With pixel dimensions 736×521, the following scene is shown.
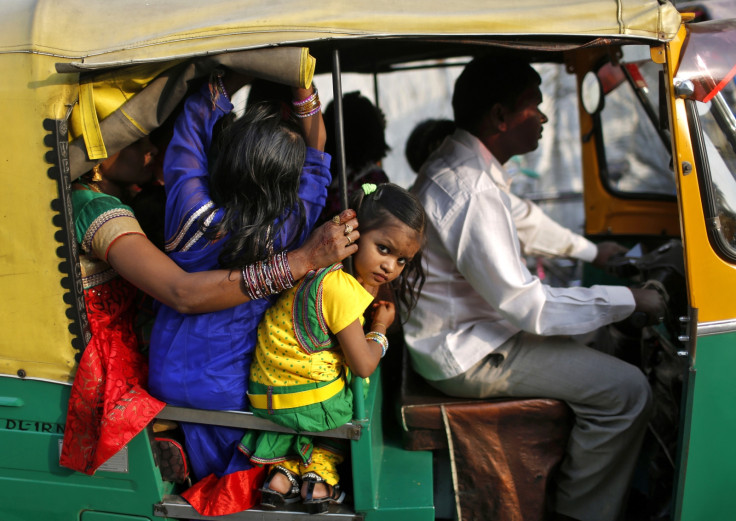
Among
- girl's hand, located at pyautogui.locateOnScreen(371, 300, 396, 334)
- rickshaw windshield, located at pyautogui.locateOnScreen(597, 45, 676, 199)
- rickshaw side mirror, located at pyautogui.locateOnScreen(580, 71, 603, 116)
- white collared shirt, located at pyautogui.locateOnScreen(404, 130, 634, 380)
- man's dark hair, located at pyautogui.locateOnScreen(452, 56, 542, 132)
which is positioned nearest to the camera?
girl's hand, located at pyautogui.locateOnScreen(371, 300, 396, 334)

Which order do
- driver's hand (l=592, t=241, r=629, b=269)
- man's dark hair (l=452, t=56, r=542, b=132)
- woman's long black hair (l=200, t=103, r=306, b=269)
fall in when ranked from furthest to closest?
driver's hand (l=592, t=241, r=629, b=269)
man's dark hair (l=452, t=56, r=542, b=132)
woman's long black hair (l=200, t=103, r=306, b=269)

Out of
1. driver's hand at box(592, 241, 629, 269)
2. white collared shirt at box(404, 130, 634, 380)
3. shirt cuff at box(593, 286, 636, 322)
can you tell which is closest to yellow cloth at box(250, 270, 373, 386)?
white collared shirt at box(404, 130, 634, 380)

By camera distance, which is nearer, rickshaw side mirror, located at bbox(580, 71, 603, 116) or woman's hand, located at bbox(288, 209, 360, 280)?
woman's hand, located at bbox(288, 209, 360, 280)

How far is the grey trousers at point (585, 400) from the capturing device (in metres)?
2.30

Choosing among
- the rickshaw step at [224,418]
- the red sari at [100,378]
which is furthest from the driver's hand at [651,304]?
the red sari at [100,378]

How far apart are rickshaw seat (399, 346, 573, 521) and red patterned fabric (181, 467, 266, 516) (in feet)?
1.97

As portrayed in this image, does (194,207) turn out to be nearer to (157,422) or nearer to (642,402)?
(157,422)

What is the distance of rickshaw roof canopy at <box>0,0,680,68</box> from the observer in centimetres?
172

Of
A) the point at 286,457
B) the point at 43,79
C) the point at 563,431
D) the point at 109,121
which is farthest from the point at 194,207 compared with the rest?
the point at 563,431

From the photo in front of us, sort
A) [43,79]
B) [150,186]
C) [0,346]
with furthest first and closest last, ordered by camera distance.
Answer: [150,186] < [0,346] < [43,79]

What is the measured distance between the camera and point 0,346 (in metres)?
1.90

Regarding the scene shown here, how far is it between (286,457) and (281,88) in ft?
4.22

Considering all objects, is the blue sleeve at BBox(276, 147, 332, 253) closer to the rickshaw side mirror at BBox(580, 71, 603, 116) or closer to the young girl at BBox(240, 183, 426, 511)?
the young girl at BBox(240, 183, 426, 511)

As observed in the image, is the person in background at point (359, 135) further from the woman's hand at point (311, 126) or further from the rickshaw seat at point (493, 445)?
the rickshaw seat at point (493, 445)
